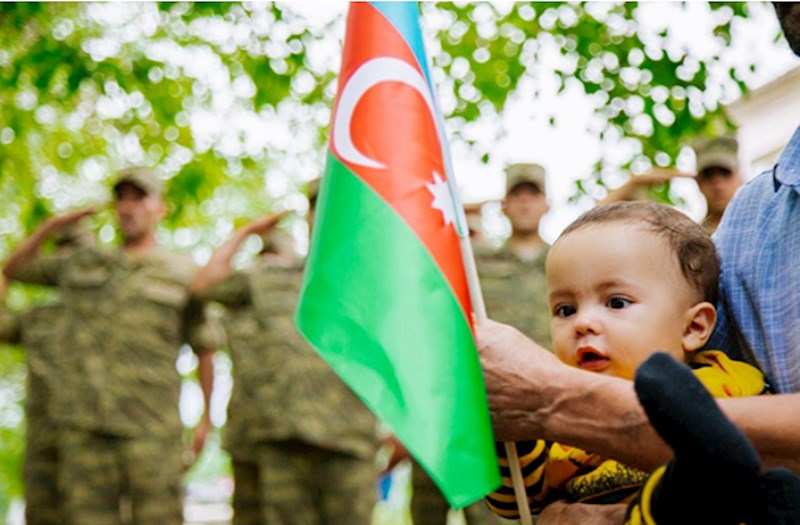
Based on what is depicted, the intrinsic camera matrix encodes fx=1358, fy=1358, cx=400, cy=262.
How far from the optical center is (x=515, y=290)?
748 centimetres

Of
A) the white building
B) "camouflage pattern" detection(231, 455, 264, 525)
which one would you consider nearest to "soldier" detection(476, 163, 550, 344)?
"camouflage pattern" detection(231, 455, 264, 525)

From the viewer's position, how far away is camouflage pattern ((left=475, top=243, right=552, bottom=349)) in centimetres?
744

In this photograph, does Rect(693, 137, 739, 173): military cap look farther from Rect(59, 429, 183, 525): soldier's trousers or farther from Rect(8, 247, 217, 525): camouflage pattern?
Rect(59, 429, 183, 525): soldier's trousers

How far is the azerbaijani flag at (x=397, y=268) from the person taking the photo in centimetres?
209

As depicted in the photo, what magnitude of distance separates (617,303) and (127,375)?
18.9 feet

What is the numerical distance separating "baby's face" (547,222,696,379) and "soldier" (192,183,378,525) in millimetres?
5185

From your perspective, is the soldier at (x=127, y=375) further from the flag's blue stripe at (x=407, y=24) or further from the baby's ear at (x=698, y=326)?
the baby's ear at (x=698, y=326)

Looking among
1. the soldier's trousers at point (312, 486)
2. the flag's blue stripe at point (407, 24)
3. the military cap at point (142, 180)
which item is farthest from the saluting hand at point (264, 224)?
the flag's blue stripe at point (407, 24)

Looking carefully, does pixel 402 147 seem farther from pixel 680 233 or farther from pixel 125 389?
pixel 125 389

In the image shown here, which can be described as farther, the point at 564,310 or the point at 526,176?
the point at 526,176

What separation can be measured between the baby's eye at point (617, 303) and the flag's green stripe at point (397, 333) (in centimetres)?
23

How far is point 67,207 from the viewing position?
15.8m

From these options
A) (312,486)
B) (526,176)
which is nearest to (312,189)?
(526,176)

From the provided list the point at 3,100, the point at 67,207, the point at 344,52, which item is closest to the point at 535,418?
the point at 344,52
